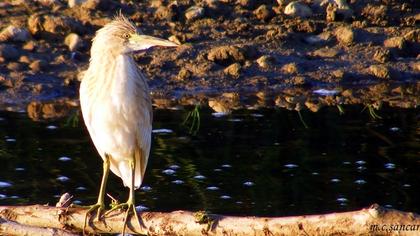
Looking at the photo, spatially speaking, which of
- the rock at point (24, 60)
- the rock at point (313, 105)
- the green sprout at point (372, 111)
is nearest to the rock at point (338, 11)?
the rock at point (313, 105)

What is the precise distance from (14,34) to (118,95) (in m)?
5.74

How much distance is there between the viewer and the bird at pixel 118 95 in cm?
595

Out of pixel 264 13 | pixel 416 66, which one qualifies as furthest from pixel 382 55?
pixel 264 13

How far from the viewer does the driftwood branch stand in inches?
181

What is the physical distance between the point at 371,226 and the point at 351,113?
561cm

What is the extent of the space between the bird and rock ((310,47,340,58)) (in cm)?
A: 586

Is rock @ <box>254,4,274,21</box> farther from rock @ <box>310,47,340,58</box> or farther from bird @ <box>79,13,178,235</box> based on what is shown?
bird @ <box>79,13,178,235</box>

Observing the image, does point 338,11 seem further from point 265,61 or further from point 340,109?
point 340,109

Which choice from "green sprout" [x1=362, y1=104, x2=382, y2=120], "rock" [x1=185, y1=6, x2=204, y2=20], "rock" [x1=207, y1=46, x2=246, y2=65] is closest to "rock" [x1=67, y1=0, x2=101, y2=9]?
"rock" [x1=185, y1=6, x2=204, y2=20]

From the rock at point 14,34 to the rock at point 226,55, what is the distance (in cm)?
201

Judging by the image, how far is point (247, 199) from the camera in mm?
7633

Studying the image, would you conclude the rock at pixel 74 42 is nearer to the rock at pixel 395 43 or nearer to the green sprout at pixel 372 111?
the green sprout at pixel 372 111

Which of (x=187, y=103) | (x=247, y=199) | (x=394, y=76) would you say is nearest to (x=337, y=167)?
(x=247, y=199)

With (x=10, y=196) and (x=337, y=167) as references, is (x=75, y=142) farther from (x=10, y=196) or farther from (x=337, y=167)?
(x=337, y=167)
